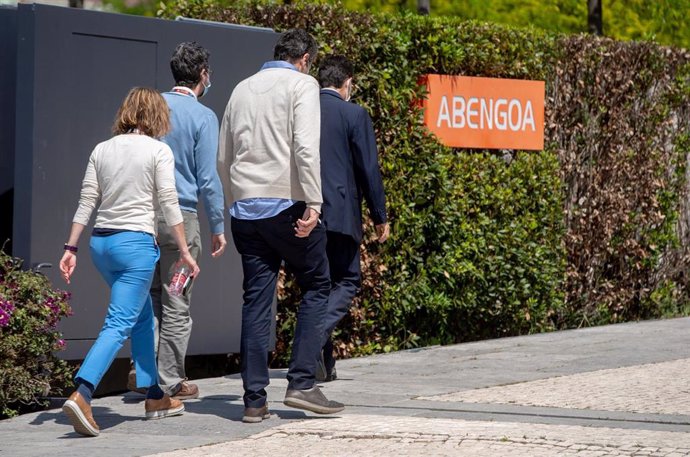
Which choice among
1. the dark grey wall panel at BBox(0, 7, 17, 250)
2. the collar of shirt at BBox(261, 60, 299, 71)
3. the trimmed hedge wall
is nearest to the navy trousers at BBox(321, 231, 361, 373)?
the collar of shirt at BBox(261, 60, 299, 71)

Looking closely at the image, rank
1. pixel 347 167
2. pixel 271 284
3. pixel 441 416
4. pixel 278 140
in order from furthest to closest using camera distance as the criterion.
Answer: pixel 347 167, pixel 441 416, pixel 271 284, pixel 278 140

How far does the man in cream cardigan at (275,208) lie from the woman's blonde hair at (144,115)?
13.2 inches

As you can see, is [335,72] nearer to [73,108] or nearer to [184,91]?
[184,91]

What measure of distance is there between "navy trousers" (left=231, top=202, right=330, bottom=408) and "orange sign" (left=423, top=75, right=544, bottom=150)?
141 inches

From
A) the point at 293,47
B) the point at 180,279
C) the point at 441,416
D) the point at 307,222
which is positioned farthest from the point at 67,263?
the point at 441,416

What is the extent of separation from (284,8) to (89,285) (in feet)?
8.39

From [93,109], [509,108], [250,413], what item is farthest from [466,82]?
[250,413]

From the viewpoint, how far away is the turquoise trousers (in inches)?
260

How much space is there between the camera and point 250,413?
6.85m

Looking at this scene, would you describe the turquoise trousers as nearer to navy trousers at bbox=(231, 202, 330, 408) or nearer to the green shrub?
navy trousers at bbox=(231, 202, 330, 408)

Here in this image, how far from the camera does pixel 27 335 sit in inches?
284

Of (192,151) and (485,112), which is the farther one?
(485,112)

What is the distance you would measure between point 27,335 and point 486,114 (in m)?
4.79

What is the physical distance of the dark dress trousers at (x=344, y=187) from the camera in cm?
785
